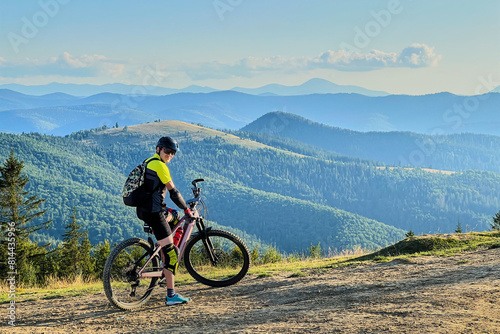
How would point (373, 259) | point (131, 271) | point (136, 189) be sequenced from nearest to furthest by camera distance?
1. point (136, 189)
2. point (131, 271)
3. point (373, 259)

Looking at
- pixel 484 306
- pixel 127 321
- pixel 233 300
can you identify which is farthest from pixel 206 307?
pixel 484 306

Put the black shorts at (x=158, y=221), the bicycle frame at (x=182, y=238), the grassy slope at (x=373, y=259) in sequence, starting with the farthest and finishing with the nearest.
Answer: the grassy slope at (x=373, y=259) → the bicycle frame at (x=182, y=238) → the black shorts at (x=158, y=221)

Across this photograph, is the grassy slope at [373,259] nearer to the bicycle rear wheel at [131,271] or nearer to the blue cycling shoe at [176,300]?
the bicycle rear wheel at [131,271]

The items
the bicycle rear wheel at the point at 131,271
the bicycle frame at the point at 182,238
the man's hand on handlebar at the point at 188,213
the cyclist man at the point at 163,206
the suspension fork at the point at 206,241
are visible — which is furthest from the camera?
the suspension fork at the point at 206,241

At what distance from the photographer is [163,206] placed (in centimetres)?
749

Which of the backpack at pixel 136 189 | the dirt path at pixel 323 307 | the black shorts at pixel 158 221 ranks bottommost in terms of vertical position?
the dirt path at pixel 323 307

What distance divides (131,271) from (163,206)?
1.28 meters

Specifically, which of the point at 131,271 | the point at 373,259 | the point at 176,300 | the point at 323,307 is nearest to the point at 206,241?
the point at 176,300

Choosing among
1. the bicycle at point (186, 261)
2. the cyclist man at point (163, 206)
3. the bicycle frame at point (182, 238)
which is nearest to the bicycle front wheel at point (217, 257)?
the bicycle at point (186, 261)

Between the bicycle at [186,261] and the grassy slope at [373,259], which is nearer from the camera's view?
the bicycle at [186,261]

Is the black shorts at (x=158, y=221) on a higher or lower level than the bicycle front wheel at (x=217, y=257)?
higher

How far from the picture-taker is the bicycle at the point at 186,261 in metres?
7.53

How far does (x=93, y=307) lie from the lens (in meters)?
7.71

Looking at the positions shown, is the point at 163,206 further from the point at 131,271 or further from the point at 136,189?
the point at 131,271
